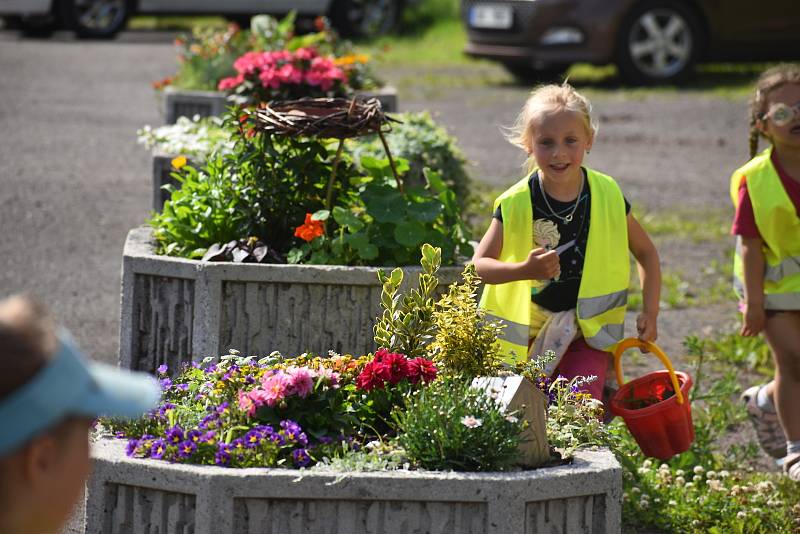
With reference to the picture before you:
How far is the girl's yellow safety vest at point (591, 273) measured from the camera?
4.37m

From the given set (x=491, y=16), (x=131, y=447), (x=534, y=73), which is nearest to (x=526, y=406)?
(x=131, y=447)

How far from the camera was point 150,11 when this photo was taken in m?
18.5

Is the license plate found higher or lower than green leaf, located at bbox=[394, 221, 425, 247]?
higher

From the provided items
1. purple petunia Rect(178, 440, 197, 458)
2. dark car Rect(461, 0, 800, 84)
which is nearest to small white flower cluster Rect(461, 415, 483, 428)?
purple petunia Rect(178, 440, 197, 458)

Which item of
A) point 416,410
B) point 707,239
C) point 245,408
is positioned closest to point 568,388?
point 416,410

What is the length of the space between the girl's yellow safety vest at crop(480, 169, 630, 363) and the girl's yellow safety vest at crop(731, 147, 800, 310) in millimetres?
676

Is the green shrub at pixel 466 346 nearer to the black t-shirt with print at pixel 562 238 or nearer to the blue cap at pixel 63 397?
the black t-shirt with print at pixel 562 238

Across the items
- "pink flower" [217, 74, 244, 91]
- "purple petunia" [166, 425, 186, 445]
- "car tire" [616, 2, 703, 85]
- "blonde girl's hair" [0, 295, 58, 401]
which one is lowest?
"purple petunia" [166, 425, 186, 445]

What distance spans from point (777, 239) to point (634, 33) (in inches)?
392

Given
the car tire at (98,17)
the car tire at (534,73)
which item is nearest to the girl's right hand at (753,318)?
the car tire at (534,73)

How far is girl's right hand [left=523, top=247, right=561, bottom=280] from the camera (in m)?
4.00

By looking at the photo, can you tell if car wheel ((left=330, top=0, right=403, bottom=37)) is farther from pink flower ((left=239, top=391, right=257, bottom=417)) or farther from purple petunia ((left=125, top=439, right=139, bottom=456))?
purple petunia ((left=125, top=439, right=139, bottom=456))

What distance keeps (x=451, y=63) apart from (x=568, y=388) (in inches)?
547

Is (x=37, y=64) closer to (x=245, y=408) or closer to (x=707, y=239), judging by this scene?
(x=707, y=239)
